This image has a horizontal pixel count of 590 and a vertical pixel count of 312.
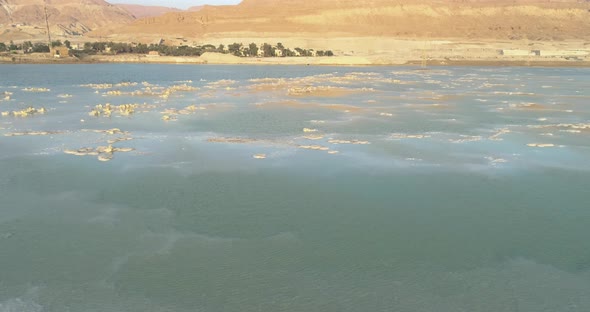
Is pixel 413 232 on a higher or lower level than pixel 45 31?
lower

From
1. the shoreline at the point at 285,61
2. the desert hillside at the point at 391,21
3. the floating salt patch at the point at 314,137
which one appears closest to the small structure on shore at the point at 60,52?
the shoreline at the point at 285,61

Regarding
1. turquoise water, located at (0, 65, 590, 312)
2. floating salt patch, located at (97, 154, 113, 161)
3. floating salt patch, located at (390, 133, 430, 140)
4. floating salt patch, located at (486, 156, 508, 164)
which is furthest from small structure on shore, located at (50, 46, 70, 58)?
floating salt patch, located at (486, 156, 508, 164)

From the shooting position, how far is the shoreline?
7250 centimetres

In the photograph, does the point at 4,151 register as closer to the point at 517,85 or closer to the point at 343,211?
the point at 343,211

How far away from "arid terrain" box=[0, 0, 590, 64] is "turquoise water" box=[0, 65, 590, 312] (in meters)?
71.6

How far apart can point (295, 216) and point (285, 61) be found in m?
69.3

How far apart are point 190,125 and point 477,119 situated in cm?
1303

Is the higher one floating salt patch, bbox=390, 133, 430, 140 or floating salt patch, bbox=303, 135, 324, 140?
floating salt patch, bbox=303, 135, 324, 140

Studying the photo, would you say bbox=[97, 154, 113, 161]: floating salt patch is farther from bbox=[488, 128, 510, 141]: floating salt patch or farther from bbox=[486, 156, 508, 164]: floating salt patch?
bbox=[488, 128, 510, 141]: floating salt patch

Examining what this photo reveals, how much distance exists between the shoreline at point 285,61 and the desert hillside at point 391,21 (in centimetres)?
3765

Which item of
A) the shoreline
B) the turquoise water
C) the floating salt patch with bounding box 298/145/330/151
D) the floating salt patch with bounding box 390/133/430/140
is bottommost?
the turquoise water

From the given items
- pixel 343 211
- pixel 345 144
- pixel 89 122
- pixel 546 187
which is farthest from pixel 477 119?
pixel 89 122

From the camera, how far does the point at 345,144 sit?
56.5 feet

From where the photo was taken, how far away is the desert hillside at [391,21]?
117062mm
